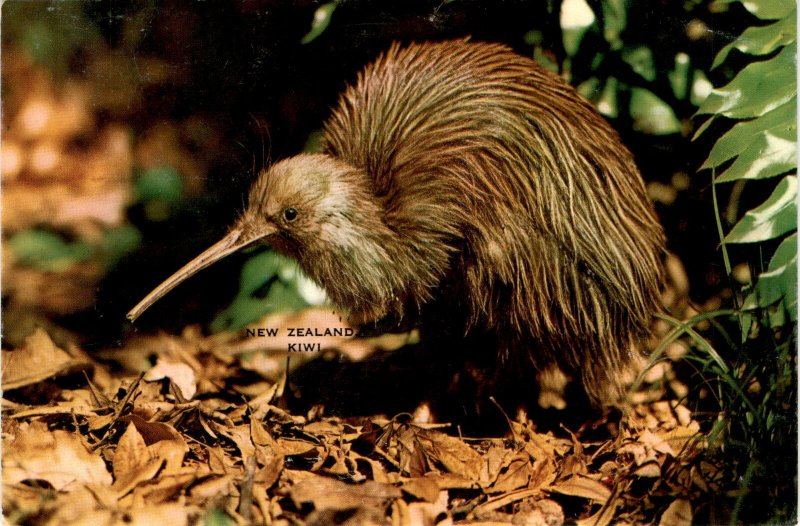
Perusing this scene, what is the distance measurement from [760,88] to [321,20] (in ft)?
3.67

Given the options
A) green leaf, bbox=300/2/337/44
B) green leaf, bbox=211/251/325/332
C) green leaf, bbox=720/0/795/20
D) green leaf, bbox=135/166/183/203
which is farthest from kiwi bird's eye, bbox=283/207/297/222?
green leaf, bbox=720/0/795/20

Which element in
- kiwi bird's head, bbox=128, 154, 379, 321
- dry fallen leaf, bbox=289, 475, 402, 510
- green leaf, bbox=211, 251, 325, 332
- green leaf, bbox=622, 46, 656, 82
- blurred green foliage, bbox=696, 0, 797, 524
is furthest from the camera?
green leaf, bbox=211, 251, 325, 332

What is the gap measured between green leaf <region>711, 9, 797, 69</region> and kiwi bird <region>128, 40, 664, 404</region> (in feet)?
1.24

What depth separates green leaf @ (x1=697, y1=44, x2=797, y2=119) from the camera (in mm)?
2086

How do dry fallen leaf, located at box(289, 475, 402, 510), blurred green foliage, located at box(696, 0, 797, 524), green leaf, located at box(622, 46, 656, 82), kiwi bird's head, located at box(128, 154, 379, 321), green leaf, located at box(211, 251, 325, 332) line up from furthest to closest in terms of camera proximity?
green leaf, located at box(211, 251, 325, 332) → green leaf, located at box(622, 46, 656, 82) → kiwi bird's head, located at box(128, 154, 379, 321) → blurred green foliage, located at box(696, 0, 797, 524) → dry fallen leaf, located at box(289, 475, 402, 510)

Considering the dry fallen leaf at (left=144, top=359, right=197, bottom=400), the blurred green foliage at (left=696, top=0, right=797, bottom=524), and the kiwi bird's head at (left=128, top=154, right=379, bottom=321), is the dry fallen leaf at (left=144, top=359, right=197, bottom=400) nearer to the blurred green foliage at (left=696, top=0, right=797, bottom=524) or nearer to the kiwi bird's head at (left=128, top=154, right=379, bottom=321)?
the kiwi bird's head at (left=128, top=154, right=379, bottom=321)

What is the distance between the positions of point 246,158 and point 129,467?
0.86 meters

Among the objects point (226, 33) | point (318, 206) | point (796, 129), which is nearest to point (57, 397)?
point (318, 206)

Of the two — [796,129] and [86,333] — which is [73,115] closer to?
[86,333]

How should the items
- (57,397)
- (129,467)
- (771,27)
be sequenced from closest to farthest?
1. (129,467)
2. (771,27)
3. (57,397)

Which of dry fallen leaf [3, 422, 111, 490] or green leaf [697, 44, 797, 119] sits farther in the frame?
green leaf [697, 44, 797, 119]

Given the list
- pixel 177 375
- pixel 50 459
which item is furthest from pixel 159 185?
pixel 50 459

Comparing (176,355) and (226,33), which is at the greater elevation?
(226,33)

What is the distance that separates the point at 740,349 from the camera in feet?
6.86
